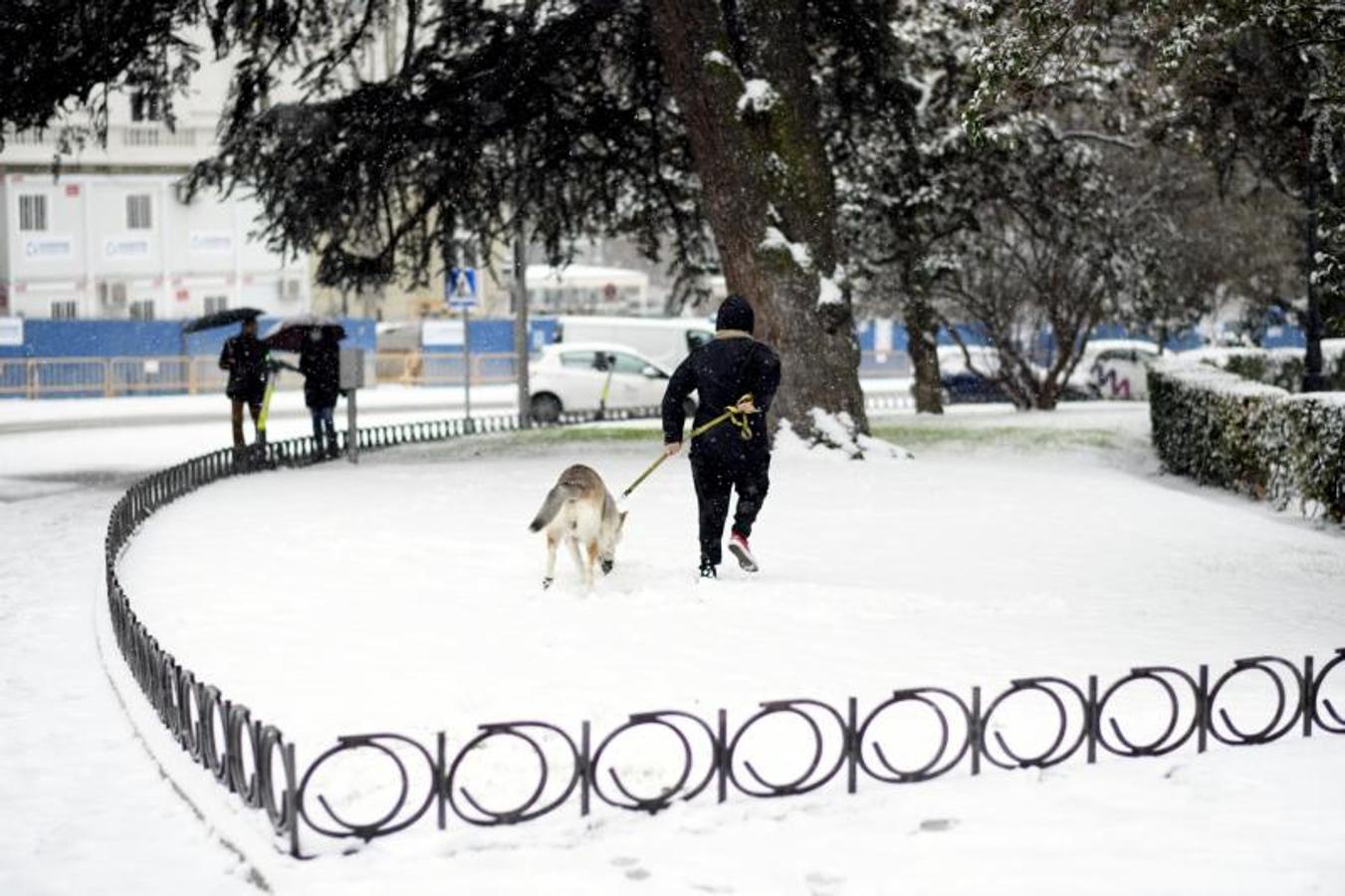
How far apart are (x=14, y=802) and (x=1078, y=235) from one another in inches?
1040

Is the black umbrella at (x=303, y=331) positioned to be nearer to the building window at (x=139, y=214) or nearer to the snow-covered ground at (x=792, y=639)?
the snow-covered ground at (x=792, y=639)

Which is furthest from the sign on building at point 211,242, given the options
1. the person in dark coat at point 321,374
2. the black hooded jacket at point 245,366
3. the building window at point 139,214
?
the black hooded jacket at point 245,366

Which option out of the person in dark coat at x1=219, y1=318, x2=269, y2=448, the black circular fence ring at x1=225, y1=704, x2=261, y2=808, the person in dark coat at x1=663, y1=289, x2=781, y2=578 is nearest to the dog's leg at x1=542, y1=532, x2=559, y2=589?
the person in dark coat at x1=663, y1=289, x2=781, y2=578

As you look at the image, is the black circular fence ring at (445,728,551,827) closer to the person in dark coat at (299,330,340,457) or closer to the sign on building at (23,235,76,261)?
the person in dark coat at (299,330,340,457)

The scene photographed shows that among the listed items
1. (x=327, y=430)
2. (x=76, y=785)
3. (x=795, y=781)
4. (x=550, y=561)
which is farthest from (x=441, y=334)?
(x=795, y=781)

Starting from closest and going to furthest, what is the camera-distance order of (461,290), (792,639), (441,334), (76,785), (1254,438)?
(76,785)
(792,639)
(1254,438)
(461,290)
(441,334)

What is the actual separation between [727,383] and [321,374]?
459 inches

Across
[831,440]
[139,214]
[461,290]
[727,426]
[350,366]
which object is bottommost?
[831,440]

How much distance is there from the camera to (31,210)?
2121 inches

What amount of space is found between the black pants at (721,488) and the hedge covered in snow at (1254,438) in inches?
264

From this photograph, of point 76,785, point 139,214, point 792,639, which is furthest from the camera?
point 139,214

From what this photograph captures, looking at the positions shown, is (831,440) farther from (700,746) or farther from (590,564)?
(700,746)

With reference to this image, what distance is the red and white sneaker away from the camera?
11461mm

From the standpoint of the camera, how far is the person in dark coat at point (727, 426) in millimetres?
11336
